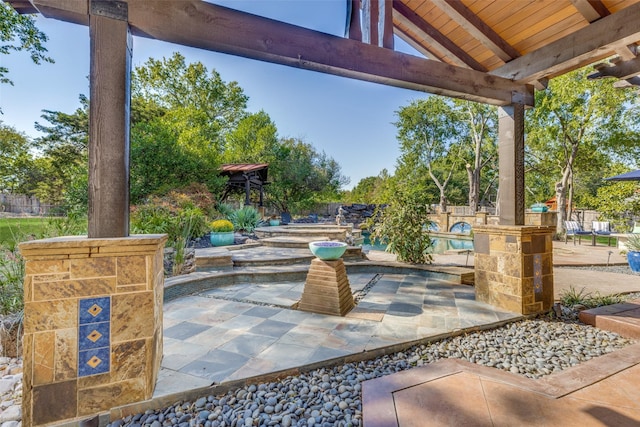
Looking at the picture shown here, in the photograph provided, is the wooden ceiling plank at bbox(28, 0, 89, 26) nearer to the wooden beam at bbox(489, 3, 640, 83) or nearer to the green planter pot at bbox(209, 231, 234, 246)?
the wooden beam at bbox(489, 3, 640, 83)

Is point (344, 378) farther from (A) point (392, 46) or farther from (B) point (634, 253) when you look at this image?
(B) point (634, 253)

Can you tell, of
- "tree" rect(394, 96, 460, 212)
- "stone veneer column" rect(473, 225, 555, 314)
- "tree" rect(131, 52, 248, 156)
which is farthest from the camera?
"tree" rect(131, 52, 248, 156)

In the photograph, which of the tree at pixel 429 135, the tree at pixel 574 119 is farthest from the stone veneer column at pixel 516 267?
the tree at pixel 429 135

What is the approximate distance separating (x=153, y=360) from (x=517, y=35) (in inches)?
170

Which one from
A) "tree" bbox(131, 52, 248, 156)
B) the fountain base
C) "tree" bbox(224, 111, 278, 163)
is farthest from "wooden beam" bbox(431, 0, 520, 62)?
"tree" bbox(131, 52, 248, 156)

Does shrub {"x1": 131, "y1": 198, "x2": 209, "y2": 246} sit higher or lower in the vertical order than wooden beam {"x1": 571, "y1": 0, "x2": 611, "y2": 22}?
lower

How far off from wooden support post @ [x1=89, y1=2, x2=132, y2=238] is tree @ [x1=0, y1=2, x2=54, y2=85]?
8.29m

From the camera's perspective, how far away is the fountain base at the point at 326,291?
2936mm

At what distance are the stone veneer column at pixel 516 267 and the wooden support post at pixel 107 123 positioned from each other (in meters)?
3.47

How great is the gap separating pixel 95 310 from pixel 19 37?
9.54 m

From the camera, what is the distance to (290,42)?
2.21 metres

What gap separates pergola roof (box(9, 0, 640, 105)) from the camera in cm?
190

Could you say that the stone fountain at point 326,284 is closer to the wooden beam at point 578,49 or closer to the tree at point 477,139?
the wooden beam at point 578,49

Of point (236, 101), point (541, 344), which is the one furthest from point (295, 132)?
point (541, 344)
